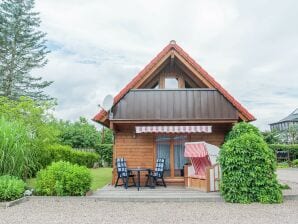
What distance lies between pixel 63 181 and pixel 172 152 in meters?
5.85

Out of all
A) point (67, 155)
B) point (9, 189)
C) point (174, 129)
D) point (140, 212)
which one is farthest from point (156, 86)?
point (9, 189)

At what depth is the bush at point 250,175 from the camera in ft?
35.4

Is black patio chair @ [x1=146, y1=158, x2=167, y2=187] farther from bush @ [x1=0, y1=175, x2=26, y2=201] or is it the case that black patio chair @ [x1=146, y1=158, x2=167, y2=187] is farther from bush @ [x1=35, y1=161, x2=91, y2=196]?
bush @ [x1=0, y1=175, x2=26, y2=201]

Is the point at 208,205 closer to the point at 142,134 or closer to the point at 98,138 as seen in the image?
the point at 142,134

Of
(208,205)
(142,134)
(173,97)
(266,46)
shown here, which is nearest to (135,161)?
(142,134)

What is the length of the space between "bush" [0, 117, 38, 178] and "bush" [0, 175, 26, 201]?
0.73 meters

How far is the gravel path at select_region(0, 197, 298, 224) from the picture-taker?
8.16 meters

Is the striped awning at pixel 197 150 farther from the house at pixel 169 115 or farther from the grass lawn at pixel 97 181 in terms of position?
the grass lawn at pixel 97 181

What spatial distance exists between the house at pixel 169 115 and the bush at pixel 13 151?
3917 mm

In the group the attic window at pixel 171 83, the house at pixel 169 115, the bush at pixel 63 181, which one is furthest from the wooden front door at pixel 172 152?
the bush at pixel 63 181

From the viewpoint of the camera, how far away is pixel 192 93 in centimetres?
1544

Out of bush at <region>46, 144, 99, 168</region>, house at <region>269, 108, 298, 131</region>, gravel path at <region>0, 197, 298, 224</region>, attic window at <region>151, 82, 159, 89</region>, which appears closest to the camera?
gravel path at <region>0, 197, 298, 224</region>

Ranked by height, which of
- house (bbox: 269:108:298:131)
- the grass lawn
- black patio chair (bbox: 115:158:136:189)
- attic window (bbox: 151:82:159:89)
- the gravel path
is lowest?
the gravel path

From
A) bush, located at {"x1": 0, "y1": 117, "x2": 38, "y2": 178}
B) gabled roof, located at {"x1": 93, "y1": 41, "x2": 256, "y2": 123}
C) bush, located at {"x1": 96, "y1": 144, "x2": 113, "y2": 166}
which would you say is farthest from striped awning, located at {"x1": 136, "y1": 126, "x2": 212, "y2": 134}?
bush, located at {"x1": 96, "y1": 144, "x2": 113, "y2": 166}
